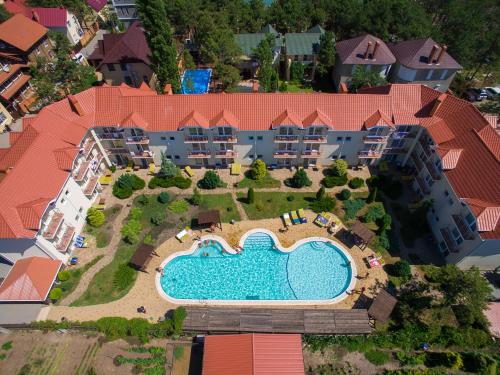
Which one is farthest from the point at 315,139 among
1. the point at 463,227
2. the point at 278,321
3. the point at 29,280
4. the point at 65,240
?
the point at 29,280

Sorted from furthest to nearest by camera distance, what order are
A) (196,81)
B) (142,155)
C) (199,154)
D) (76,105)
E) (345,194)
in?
(196,81)
(142,155)
(199,154)
(76,105)
(345,194)

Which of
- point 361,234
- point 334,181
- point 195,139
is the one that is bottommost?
point 361,234

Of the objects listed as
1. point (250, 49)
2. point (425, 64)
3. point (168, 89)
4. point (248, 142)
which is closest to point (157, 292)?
point (248, 142)

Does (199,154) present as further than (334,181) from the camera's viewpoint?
Yes

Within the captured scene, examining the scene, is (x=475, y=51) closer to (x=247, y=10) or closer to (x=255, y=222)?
(x=247, y=10)

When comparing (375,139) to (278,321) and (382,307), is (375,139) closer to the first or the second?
(382,307)

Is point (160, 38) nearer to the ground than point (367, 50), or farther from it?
nearer to the ground

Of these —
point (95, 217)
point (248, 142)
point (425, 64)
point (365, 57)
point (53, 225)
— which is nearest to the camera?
point (53, 225)
